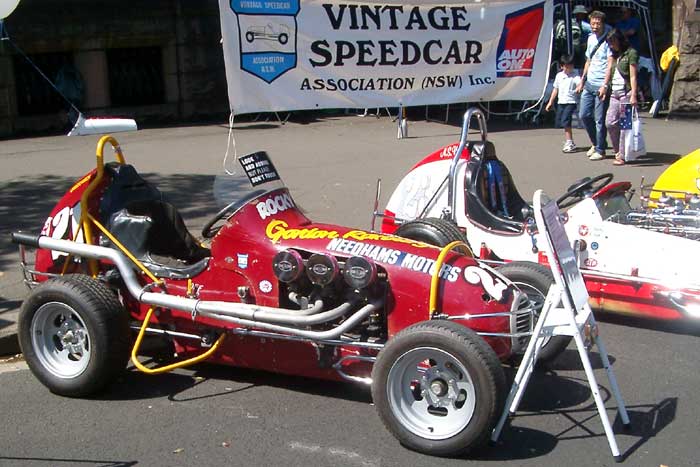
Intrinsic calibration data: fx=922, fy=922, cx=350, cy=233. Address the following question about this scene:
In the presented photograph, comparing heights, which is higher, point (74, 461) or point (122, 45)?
point (122, 45)

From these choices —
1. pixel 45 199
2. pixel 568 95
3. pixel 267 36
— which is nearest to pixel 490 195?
pixel 267 36

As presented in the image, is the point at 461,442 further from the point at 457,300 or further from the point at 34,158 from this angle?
the point at 34,158

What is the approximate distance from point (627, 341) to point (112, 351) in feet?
11.6

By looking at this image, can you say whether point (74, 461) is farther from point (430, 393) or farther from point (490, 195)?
point (490, 195)

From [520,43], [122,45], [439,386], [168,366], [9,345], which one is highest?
[122,45]

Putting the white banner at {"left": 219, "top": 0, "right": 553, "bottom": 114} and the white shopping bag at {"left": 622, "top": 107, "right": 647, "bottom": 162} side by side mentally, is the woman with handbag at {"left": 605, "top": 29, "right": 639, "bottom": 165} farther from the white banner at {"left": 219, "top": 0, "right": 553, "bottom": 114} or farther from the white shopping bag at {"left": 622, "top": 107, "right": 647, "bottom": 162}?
the white banner at {"left": 219, "top": 0, "right": 553, "bottom": 114}

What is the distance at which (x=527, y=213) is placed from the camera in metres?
7.05

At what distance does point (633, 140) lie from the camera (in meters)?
12.7

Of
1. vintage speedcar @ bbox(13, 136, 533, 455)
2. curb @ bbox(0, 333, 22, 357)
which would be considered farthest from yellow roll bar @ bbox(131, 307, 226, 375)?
curb @ bbox(0, 333, 22, 357)

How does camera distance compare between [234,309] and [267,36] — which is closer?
[234,309]

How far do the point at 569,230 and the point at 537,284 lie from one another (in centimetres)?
118

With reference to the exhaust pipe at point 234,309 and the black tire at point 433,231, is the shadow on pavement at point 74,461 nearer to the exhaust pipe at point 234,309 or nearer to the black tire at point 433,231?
the exhaust pipe at point 234,309

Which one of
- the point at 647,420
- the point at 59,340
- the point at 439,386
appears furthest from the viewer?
the point at 59,340

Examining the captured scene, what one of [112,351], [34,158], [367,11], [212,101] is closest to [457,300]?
[112,351]
